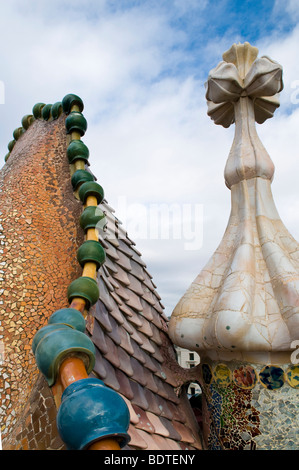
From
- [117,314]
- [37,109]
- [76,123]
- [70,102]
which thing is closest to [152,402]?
[117,314]

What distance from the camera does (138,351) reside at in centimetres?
311

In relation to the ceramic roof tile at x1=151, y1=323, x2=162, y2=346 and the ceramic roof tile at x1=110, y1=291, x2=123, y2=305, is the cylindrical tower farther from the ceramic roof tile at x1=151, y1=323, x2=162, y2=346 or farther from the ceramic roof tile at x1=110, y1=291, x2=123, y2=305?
the ceramic roof tile at x1=110, y1=291, x2=123, y2=305

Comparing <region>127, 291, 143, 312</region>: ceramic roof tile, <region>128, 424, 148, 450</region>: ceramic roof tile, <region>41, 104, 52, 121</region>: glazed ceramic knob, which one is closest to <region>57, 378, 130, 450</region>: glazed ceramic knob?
<region>128, 424, 148, 450</region>: ceramic roof tile

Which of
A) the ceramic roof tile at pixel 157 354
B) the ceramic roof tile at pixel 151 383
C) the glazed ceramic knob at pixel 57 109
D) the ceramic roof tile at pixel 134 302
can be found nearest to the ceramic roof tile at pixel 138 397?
the ceramic roof tile at pixel 151 383

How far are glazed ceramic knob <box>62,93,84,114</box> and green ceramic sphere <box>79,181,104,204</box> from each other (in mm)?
1199

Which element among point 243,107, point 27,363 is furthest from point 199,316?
point 243,107

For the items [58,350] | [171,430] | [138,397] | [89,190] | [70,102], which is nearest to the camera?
[58,350]

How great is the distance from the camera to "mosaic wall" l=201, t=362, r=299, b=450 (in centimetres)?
266

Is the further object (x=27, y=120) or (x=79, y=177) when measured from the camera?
(x=27, y=120)

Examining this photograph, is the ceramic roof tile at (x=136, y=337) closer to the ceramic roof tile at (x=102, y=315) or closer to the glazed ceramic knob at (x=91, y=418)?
the ceramic roof tile at (x=102, y=315)

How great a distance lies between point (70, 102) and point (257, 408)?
321cm

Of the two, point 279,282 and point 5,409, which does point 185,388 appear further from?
point 5,409

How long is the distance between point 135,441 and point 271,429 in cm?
100

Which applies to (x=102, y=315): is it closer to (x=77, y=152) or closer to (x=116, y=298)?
(x=116, y=298)
